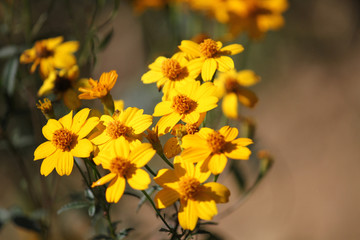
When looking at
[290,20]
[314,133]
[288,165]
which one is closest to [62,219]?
[288,165]

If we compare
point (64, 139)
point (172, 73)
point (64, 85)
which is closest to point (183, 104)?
point (172, 73)

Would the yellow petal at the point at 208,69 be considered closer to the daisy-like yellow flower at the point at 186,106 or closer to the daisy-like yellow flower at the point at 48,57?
the daisy-like yellow flower at the point at 186,106

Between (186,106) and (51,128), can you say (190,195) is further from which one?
(51,128)

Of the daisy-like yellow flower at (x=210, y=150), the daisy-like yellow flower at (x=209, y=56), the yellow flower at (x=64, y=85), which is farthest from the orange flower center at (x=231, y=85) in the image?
the yellow flower at (x=64, y=85)

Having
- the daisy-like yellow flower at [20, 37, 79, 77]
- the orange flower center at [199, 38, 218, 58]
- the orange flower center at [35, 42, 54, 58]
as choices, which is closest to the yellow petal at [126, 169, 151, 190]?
the orange flower center at [199, 38, 218, 58]

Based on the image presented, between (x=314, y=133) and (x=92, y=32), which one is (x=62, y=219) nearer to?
(x=92, y=32)

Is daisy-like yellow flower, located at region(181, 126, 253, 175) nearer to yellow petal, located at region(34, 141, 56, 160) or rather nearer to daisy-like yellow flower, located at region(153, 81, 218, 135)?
daisy-like yellow flower, located at region(153, 81, 218, 135)
